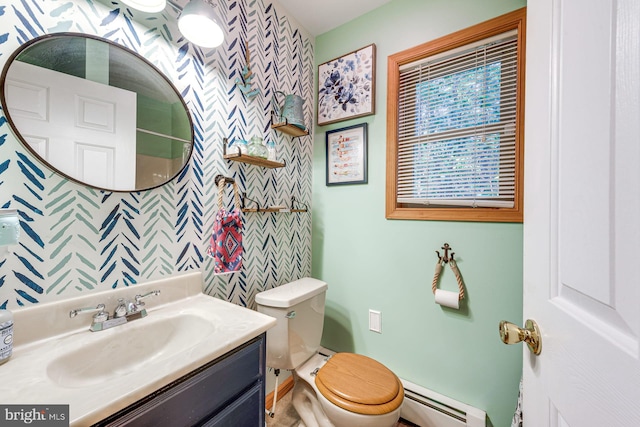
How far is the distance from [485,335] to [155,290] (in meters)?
1.60

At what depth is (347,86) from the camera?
165 cm

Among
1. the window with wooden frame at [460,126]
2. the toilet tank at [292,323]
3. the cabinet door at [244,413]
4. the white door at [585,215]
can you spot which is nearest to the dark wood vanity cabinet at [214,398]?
the cabinet door at [244,413]

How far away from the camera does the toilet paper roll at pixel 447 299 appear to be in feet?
4.12

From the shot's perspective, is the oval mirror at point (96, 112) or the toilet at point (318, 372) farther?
the toilet at point (318, 372)

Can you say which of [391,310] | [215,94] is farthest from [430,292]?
[215,94]

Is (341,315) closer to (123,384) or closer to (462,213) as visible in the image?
(462,213)

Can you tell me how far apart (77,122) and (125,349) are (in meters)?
0.81

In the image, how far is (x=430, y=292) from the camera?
1.38 meters

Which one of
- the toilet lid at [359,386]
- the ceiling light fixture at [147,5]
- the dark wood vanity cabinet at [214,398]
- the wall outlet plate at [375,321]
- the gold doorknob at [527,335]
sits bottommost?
the toilet lid at [359,386]

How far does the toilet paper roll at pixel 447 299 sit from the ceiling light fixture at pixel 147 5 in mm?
1820

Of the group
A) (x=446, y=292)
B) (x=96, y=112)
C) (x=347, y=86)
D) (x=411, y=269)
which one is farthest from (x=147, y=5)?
(x=446, y=292)

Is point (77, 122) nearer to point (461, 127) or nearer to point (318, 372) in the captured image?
point (318, 372)

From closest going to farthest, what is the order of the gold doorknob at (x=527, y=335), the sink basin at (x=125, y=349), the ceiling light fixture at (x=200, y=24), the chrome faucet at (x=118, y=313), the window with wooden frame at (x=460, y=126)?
the gold doorknob at (x=527, y=335) → the sink basin at (x=125, y=349) → the chrome faucet at (x=118, y=313) → the ceiling light fixture at (x=200, y=24) → the window with wooden frame at (x=460, y=126)

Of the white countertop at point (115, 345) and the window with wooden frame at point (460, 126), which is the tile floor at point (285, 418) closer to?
the white countertop at point (115, 345)
